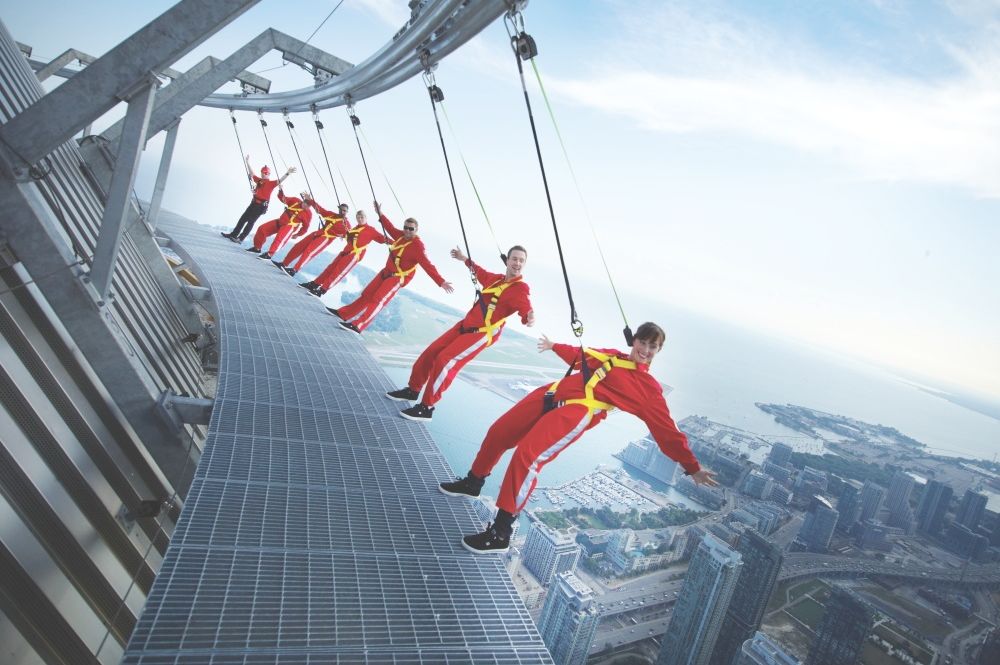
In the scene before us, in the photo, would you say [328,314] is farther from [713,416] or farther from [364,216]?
[713,416]

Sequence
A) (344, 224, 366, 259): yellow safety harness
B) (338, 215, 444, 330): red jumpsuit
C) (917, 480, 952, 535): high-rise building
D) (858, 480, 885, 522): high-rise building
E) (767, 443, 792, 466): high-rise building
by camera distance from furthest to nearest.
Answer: (767, 443, 792, 466): high-rise building
(917, 480, 952, 535): high-rise building
(858, 480, 885, 522): high-rise building
(344, 224, 366, 259): yellow safety harness
(338, 215, 444, 330): red jumpsuit

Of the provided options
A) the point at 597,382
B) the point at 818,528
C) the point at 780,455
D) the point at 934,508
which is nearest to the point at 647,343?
the point at 597,382

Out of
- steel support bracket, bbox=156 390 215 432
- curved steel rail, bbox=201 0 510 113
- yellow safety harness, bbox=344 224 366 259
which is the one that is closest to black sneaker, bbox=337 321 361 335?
yellow safety harness, bbox=344 224 366 259

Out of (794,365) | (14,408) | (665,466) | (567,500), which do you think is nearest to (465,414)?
(567,500)

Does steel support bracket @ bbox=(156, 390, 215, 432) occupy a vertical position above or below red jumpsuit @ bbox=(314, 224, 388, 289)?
below

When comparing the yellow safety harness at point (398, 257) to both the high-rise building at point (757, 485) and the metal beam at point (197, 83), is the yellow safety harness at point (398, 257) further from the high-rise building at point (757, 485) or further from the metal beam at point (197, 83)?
the high-rise building at point (757, 485)

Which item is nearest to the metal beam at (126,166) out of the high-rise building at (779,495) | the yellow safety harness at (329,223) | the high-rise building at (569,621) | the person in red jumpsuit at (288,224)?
the yellow safety harness at (329,223)

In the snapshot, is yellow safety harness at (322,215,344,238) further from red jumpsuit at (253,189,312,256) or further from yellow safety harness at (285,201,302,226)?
yellow safety harness at (285,201,302,226)
